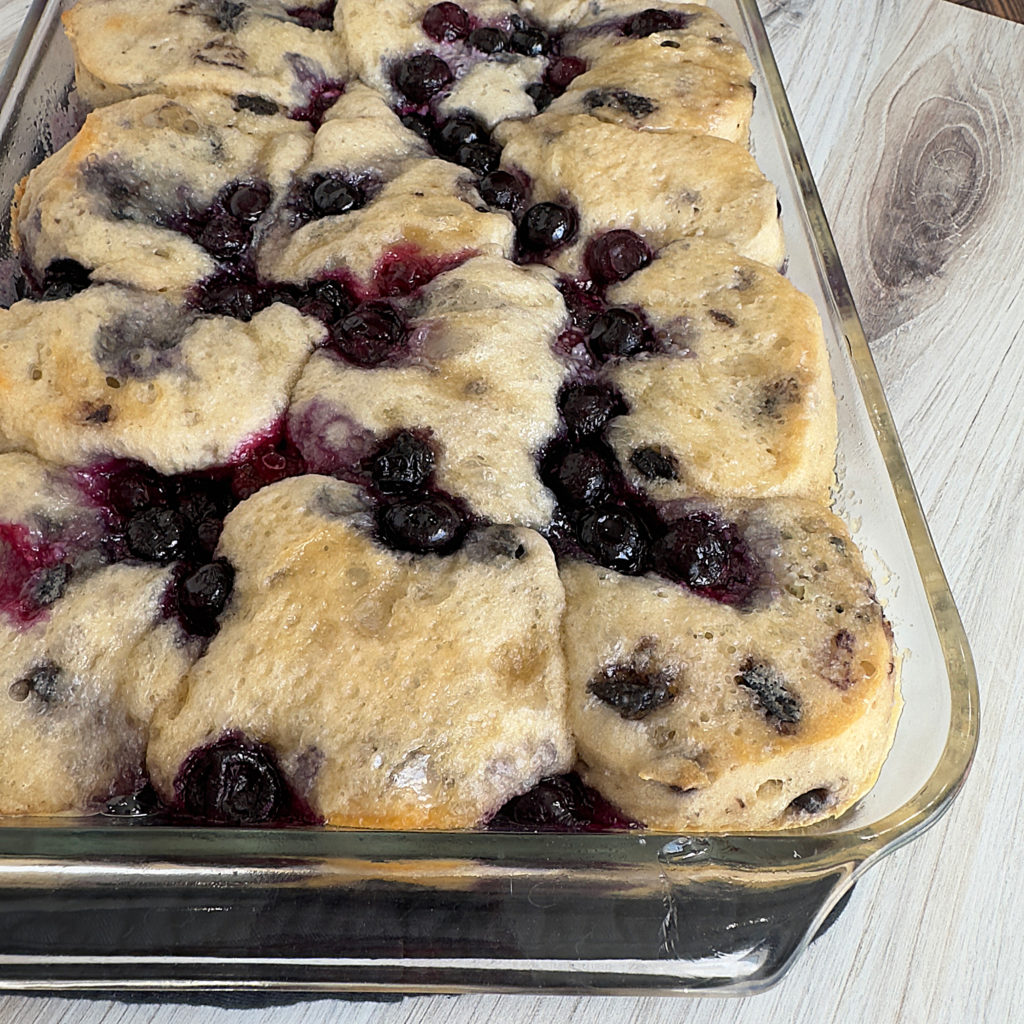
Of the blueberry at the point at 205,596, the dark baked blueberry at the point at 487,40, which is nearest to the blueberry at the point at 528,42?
the dark baked blueberry at the point at 487,40

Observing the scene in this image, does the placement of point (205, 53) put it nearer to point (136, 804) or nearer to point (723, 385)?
point (723, 385)

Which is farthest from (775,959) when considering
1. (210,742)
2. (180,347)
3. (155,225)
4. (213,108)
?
(213,108)

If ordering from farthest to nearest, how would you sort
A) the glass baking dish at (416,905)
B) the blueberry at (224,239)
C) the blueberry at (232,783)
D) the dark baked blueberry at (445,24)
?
the dark baked blueberry at (445,24)
the blueberry at (224,239)
the blueberry at (232,783)
the glass baking dish at (416,905)

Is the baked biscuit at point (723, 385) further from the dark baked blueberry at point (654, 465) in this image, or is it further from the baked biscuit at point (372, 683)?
the baked biscuit at point (372, 683)

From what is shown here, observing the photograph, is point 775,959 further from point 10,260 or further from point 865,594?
point 10,260

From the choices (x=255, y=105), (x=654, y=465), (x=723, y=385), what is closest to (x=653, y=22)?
(x=255, y=105)

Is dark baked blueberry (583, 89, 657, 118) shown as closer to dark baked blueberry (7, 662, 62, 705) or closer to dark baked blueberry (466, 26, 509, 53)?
dark baked blueberry (466, 26, 509, 53)
